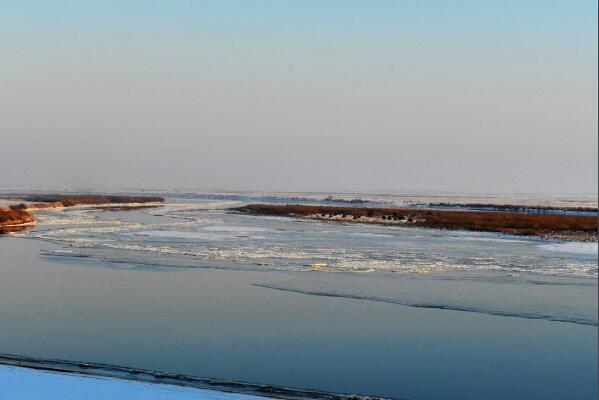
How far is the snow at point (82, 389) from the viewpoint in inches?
258

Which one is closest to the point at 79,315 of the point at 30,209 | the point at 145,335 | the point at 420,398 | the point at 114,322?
the point at 114,322

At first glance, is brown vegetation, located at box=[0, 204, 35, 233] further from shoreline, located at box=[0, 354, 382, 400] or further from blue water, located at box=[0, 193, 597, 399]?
shoreline, located at box=[0, 354, 382, 400]

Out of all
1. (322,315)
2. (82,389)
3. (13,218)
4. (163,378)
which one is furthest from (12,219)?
(82,389)

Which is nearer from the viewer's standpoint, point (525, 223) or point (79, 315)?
point (79, 315)

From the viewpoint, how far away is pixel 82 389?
6773 millimetres

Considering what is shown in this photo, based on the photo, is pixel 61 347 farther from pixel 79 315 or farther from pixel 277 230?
pixel 277 230

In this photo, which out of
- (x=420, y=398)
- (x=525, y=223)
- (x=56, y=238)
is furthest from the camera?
(x=525, y=223)

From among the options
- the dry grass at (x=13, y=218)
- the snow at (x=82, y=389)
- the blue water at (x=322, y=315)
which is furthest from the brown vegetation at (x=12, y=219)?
the snow at (x=82, y=389)

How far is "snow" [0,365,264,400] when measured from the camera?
6562mm

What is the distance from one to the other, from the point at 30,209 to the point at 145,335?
143 ft

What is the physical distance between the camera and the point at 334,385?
7.83m

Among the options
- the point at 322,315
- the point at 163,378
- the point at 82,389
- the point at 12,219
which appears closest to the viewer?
the point at 82,389

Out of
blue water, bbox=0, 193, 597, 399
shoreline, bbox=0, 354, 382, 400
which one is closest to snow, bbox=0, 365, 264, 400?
shoreline, bbox=0, 354, 382, 400

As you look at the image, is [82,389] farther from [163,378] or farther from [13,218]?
[13,218]
